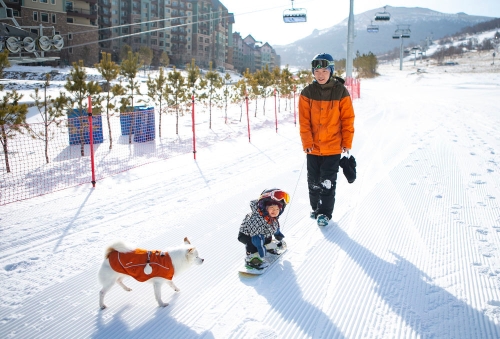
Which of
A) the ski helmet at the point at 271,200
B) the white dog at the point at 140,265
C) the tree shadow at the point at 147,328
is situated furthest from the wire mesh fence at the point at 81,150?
the ski helmet at the point at 271,200

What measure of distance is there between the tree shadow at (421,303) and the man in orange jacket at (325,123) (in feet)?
3.10

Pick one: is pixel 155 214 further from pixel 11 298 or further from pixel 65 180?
pixel 65 180

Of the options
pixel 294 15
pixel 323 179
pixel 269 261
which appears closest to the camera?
pixel 269 261

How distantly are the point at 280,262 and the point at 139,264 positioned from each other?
1321mm

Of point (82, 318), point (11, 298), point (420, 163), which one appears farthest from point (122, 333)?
point (420, 163)

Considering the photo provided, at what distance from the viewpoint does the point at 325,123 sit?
12.6 feet

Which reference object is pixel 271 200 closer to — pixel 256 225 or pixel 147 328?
pixel 256 225

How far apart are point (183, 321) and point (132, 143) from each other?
9.51 m

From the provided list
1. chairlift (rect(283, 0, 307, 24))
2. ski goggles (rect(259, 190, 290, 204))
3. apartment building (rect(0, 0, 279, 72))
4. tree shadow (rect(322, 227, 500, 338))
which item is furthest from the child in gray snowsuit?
apartment building (rect(0, 0, 279, 72))

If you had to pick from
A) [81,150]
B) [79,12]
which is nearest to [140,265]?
[81,150]

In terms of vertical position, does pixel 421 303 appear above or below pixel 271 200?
below

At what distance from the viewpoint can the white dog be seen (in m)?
2.56

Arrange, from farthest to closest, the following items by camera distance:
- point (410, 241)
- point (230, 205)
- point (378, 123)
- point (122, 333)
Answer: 1. point (378, 123)
2. point (230, 205)
3. point (410, 241)
4. point (122, 333)

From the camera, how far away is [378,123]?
479 inches
